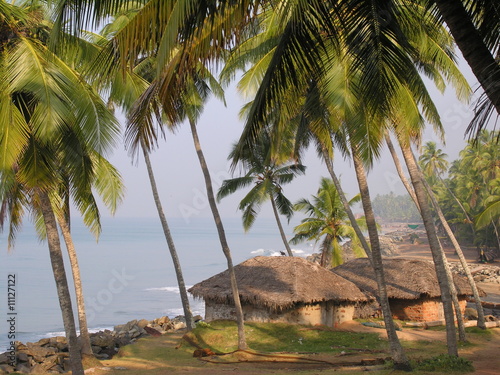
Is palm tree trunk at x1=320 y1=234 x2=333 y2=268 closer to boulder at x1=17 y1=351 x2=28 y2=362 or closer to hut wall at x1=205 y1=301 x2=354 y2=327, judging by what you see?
hut wall at x1=205 y1=301 x2=354 y2=327

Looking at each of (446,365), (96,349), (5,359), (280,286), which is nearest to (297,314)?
(280,286)

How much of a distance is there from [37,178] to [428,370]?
26.1 feet

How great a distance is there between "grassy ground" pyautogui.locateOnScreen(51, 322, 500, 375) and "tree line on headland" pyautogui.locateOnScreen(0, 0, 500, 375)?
1.08m

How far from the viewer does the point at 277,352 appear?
14812 mm

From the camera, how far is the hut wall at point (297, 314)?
17641mm

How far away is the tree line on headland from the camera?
16.9 ft

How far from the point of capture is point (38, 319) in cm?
3722

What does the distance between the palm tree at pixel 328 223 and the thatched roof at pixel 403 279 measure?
3.88m

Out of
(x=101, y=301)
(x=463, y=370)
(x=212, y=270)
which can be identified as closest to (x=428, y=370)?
(x=463, y=370)

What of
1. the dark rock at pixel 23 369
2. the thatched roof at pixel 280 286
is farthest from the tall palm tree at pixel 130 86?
the dark rock at pixel 23 369

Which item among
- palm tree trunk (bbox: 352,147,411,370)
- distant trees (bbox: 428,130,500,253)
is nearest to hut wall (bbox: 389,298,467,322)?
palm tree trunk (bbox: 352,147,411,370)

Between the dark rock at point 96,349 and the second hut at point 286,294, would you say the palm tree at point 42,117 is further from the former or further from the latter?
the second hut at point 286,294

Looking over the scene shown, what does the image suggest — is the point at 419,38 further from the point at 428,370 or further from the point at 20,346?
the point at 20,346

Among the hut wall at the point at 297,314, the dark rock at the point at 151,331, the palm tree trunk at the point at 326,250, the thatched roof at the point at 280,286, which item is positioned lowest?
the dark rock at the point at 151,331
